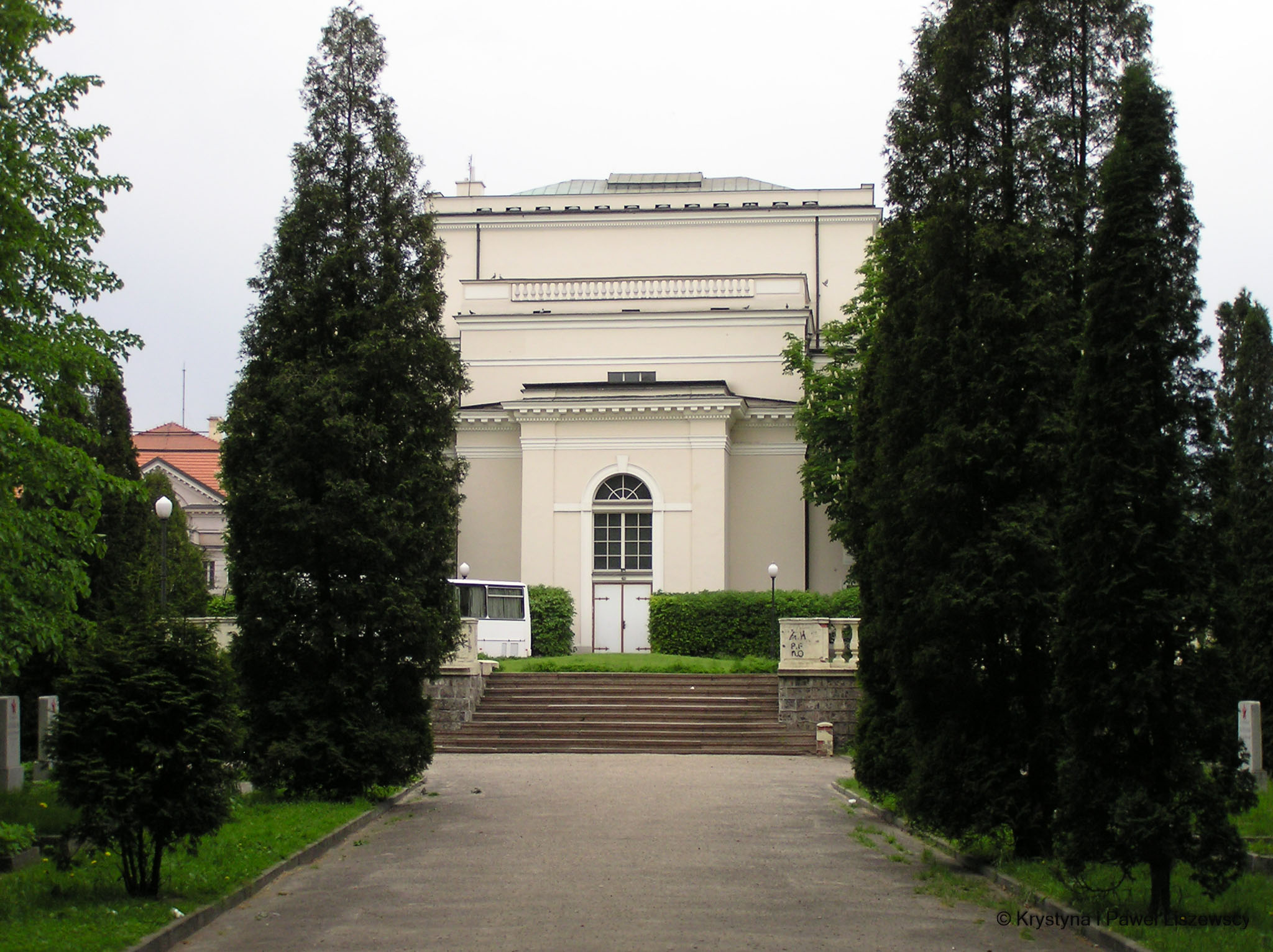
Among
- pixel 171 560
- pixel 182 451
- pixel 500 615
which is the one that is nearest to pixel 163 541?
pixel 500 615

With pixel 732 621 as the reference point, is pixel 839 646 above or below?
below

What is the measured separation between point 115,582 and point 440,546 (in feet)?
27.7

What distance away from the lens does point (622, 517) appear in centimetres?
3922

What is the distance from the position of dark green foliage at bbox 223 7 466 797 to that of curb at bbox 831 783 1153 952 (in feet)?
22.0

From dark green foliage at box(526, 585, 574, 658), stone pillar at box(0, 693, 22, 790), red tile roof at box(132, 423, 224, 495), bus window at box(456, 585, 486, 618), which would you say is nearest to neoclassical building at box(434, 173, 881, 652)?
dark green foliage at box(526, 585, 574, 658)

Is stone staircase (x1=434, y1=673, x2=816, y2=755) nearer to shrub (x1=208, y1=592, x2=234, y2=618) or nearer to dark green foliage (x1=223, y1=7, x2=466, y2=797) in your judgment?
shrub (x1=208, y1=592, x2=234, y2=618)

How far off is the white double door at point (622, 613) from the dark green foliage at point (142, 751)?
28.5 meters

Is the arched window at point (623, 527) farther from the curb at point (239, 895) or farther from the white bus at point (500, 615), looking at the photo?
the curb at point (239, 895)

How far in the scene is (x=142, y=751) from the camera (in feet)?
32.7

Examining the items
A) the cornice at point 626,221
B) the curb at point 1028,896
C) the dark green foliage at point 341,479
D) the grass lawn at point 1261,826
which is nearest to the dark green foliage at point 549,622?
the cornice at point 626,221

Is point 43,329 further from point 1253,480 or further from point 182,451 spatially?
point 182,451

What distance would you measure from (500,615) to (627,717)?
9.25m

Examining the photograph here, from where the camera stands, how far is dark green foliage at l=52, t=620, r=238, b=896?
9844mm

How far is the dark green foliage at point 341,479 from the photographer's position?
16.6 m
